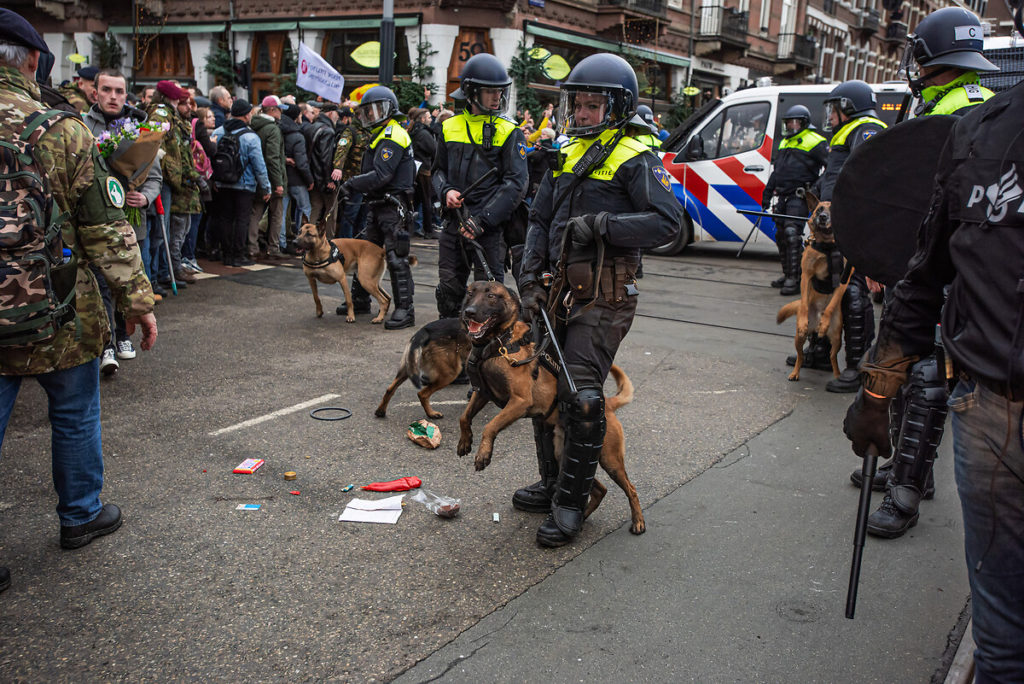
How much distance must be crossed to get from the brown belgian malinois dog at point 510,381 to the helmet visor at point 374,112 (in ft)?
15.3

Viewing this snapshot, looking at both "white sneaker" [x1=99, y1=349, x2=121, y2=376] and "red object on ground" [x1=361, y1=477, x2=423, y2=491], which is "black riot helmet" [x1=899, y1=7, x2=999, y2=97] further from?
"white sneaker" [x1=99, y1=349, x2=121, y2=376]

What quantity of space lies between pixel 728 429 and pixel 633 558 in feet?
6.50

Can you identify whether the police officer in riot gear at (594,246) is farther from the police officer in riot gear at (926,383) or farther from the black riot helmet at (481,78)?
the black riot helmet at (481,78)

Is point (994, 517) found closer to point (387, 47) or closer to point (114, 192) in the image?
point (114, 192)

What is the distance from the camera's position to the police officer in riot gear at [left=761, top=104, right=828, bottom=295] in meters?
9.76

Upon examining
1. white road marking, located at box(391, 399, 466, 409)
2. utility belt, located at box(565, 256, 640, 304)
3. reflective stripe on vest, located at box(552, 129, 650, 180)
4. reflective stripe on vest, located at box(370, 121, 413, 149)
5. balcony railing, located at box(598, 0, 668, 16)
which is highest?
balcony railing, located at box(598, 0, 668, 16)

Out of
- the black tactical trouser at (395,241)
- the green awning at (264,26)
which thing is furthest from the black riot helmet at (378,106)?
the green awning at (264,26)

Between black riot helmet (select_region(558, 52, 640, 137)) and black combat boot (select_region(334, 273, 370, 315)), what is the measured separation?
16.1 feet

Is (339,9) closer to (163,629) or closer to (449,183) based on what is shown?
(449,183)

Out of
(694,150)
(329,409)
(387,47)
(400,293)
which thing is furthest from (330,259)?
(387,47)

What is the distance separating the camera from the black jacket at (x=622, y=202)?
353cm

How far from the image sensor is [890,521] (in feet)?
12.5

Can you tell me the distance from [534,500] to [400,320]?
4.17 metres

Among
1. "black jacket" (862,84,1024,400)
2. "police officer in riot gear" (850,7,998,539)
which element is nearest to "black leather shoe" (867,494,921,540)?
"police officer in riot gear" (850,7,998,539)
